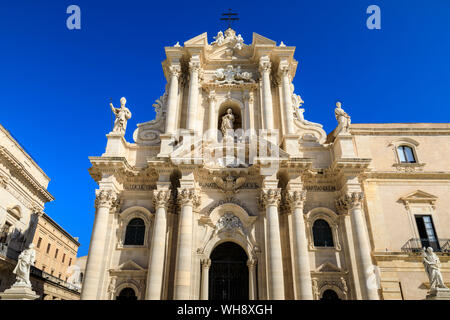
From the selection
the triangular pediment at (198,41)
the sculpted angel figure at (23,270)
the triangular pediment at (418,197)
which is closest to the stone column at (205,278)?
the sculpted angel figure at (23,270)

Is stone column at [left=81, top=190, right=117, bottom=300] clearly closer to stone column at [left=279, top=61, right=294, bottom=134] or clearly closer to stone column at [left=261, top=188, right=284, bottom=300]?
stone column at [left=261, top=188, right=284, bottom=300]

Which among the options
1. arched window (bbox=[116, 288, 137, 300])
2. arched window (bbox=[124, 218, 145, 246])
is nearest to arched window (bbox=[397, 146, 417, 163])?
arched window (bbox=[124, 218, 145, 246])

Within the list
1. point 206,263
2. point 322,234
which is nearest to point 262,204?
point 322,234

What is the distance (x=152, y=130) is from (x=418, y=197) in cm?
1659

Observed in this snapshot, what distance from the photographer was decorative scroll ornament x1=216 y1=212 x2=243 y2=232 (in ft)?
59.6

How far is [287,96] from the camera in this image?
862 inches

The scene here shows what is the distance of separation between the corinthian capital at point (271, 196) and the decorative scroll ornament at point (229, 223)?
1.88m

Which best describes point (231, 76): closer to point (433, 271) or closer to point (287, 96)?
point (287, 96)

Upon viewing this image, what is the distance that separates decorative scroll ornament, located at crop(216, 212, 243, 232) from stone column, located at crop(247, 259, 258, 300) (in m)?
1.91

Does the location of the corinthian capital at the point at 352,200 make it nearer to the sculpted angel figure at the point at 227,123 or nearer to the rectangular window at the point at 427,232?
the rectangular window at the point at 427,232

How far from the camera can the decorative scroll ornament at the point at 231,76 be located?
75.0ft

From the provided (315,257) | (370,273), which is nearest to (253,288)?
(315,257)

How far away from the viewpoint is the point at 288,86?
22297mm
